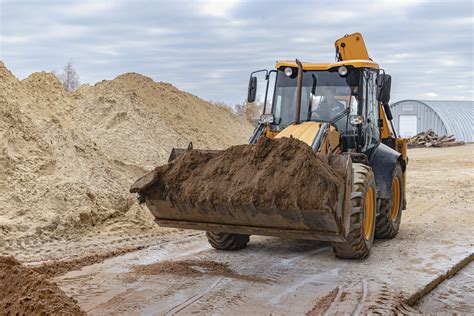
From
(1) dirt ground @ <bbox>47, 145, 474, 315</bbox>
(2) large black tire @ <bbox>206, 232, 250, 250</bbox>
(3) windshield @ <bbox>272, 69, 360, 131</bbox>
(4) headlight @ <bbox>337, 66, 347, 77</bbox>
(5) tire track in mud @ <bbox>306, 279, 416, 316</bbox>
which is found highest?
(4) headlight @ <bbox>337, 66, 347, 77</bbox>

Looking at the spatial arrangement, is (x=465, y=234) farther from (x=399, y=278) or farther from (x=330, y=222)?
(x=330, y=222)

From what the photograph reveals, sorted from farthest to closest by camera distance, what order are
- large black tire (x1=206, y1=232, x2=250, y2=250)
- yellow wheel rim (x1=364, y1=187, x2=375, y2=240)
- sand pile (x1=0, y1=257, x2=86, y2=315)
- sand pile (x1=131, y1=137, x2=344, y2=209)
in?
1. large black tire (x1=206, y1=232, x2=250, y2=250)
2. yellow wheel rim (x1=364, y1=187, x2=375, y2=240)
3. sand pile (x1=131, y1=137, x2=344, y2=209)
4. sand pile (x1=0, y1=257, x2=86, y2=315)

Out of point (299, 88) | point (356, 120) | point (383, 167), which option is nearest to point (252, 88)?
point (299, 88)

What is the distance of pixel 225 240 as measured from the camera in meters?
8.84

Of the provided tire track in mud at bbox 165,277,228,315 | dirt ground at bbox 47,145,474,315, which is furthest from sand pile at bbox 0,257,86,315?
tire track in mud at bbox 165,277,228,315

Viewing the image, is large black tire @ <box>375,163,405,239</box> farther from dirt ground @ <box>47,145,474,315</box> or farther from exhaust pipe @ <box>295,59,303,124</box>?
exhaust pipe @ <box>295,59,303,124</box>

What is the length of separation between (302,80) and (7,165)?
539 cm

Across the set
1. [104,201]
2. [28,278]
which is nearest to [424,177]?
[104,201]

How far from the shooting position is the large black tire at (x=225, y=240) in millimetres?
8812

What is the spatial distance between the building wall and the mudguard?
34.9m

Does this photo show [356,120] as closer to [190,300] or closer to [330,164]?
[330,164]

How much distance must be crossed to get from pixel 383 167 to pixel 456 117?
37871 mm

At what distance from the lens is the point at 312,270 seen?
307 inches

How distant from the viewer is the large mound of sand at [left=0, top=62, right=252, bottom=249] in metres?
10.4
